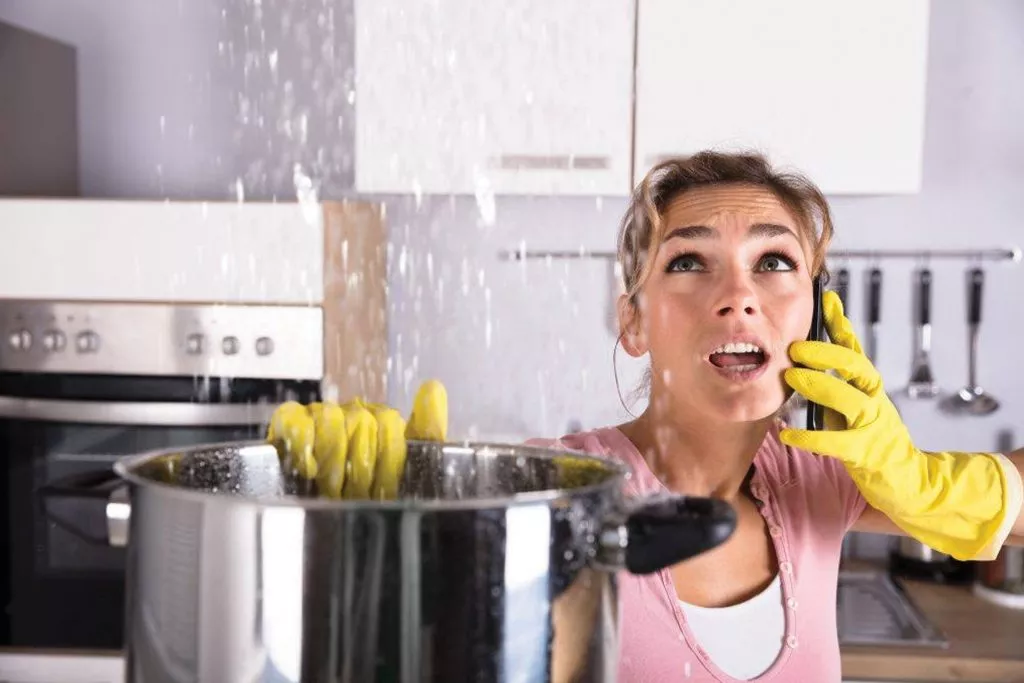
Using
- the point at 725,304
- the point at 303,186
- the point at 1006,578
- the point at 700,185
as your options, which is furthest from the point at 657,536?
the point at 303,186

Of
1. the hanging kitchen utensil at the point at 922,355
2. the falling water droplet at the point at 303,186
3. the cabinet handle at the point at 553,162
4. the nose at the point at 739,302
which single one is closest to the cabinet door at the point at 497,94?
the cabinet handle at the point at 553,162

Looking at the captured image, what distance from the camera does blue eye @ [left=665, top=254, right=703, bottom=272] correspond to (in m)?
0.70

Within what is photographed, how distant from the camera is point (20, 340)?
127 cm

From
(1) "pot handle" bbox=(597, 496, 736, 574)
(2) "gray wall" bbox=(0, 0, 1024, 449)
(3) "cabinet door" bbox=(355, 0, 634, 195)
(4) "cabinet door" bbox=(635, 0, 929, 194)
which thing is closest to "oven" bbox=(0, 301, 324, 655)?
(3) "cabinet door" bbox=(355, 0, 634, 195)

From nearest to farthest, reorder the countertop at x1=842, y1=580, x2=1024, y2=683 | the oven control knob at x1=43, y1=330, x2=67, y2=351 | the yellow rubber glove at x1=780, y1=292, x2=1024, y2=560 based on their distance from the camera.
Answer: the yellow rubber glove at x1=780, y1=292, x2=1024, y2=560 → the countertop at x1=842, y1=580, x2=1024, y2=683 → the oven control knob at x1=43, y1=330, x2=67, y2=351

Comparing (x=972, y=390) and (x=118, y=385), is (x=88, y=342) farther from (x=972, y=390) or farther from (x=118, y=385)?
(x=972, y=390)

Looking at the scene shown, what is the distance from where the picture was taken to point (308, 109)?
1.68 m

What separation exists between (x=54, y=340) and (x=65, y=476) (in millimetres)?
163

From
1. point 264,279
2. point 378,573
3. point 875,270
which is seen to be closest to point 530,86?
point 264,279

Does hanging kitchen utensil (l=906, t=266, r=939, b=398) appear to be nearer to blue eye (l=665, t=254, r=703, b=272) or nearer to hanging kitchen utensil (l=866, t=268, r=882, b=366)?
hanging kitchen utensil (l=866, t=268, r=882, b=366)

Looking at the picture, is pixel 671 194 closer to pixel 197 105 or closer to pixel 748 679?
pixel 748 679

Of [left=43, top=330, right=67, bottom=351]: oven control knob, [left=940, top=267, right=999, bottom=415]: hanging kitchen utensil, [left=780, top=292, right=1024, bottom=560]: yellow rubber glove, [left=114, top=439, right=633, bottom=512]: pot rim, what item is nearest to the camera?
[left=114, top=439, right=633, bottom=512]: pot rim

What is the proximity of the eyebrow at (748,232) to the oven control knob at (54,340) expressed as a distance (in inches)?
33.3

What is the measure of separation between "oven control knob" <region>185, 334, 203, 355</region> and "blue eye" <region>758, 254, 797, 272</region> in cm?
77
